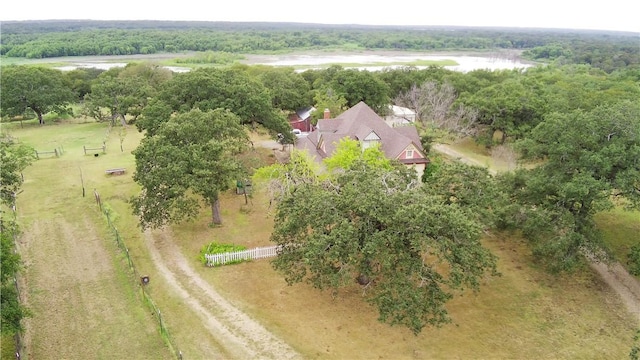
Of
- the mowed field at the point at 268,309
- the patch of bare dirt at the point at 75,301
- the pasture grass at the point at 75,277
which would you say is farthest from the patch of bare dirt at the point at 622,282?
the patch of bare dirt at the point at 75,301

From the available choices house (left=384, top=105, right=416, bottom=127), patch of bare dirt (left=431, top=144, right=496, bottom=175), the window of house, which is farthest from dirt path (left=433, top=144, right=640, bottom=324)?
house (left=384, top=105, right=416, bottom=127)

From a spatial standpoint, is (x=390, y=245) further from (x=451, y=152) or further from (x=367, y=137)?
(x=451, y=152)

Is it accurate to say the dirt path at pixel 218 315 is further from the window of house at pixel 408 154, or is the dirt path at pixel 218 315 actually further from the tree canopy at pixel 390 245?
the window of house at pixel 408 154

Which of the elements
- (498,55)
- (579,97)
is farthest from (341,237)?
(498,55)

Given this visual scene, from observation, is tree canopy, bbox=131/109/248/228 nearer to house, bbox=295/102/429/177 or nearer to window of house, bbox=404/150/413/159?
house, bbox=295/102/429/177

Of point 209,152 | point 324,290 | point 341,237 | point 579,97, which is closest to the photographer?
point 341,237

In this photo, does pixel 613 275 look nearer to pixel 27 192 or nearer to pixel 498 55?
pixel 27 192
